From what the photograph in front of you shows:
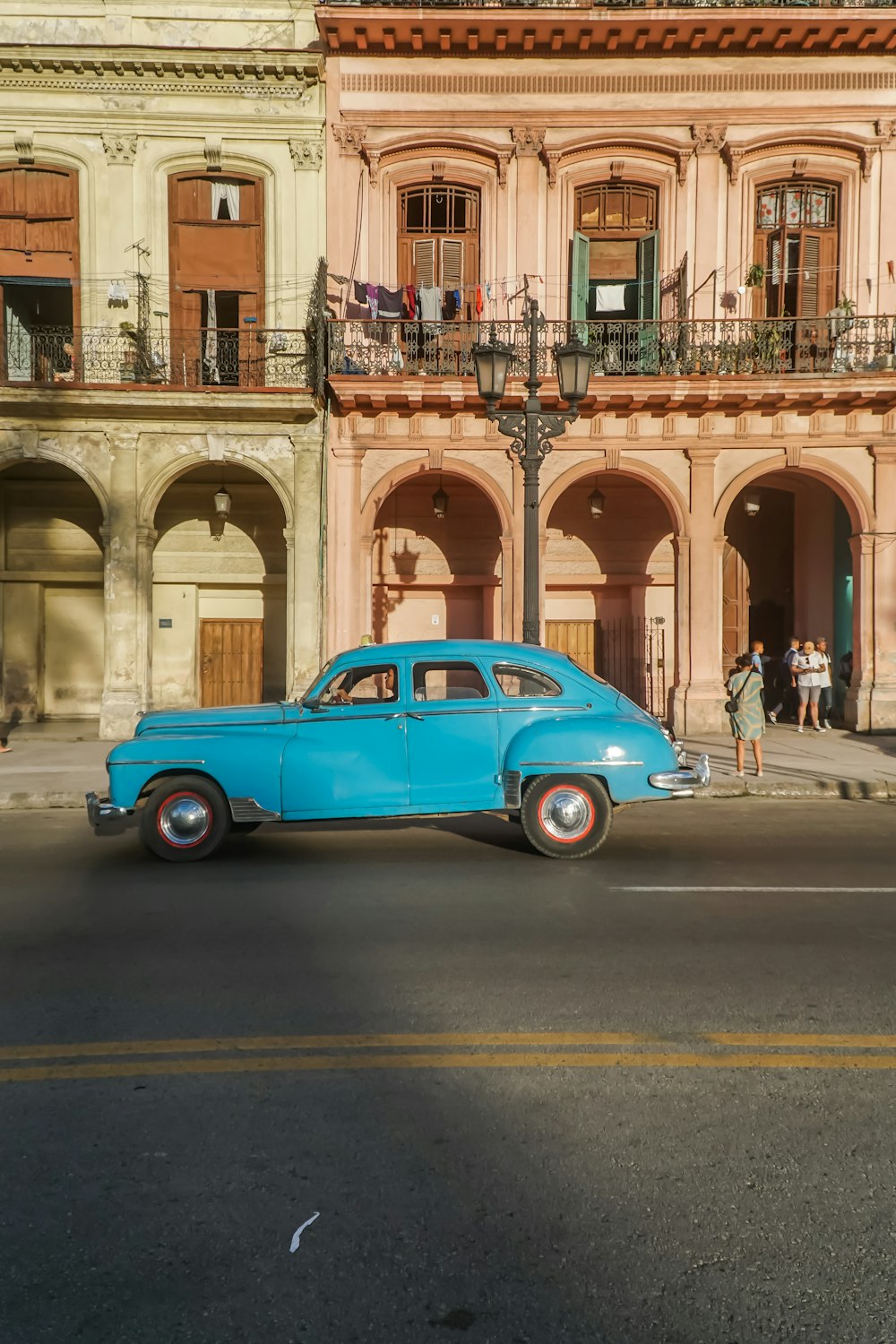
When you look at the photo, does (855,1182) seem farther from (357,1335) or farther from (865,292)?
(865,292)

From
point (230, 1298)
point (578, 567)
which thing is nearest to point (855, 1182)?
point (230, 1298)

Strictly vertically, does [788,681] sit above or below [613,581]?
below

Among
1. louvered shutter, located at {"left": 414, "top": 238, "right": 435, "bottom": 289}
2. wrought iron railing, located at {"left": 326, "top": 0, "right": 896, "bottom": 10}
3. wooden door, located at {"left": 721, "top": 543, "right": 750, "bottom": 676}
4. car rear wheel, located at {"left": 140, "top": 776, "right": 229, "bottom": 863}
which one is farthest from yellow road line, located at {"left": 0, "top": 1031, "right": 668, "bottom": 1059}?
wrought iron railing, located at {"left": 326, "top": 0, "right": 896, "bottom": 10}

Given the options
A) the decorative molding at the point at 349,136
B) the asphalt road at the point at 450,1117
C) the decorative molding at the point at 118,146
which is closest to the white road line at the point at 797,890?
the asphalt road at the point at 450,1117

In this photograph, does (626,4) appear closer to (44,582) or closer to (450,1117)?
(44,582)

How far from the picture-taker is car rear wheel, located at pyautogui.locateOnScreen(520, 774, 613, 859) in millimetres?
7992

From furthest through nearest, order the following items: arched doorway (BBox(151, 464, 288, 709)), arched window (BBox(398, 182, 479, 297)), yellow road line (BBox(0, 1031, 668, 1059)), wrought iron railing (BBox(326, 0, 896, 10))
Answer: arched doorway (BBox(151, 464, 288, 709))
arched window (BBox(398, 182, 479, 297))
wrought iron railing (BBox(326, 0, 896, 10))
yellow road line (BBox(0, 1031, 668, 1059))

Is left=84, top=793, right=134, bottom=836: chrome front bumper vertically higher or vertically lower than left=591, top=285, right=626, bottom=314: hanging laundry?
lower

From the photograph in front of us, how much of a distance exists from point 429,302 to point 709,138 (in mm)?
5777

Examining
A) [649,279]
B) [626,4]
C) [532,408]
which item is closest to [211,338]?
[649,279]

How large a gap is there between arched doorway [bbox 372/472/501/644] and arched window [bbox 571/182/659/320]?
13.9ft

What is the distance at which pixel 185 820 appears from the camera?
802 centimetres

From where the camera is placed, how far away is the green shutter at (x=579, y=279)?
1811cm

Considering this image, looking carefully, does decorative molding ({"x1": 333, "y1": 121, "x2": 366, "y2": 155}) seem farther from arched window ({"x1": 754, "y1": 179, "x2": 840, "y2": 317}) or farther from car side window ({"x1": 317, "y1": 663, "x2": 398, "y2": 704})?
car side window ({"x1": 317, "y1": 663, "x2": 398, "y2": 704})
